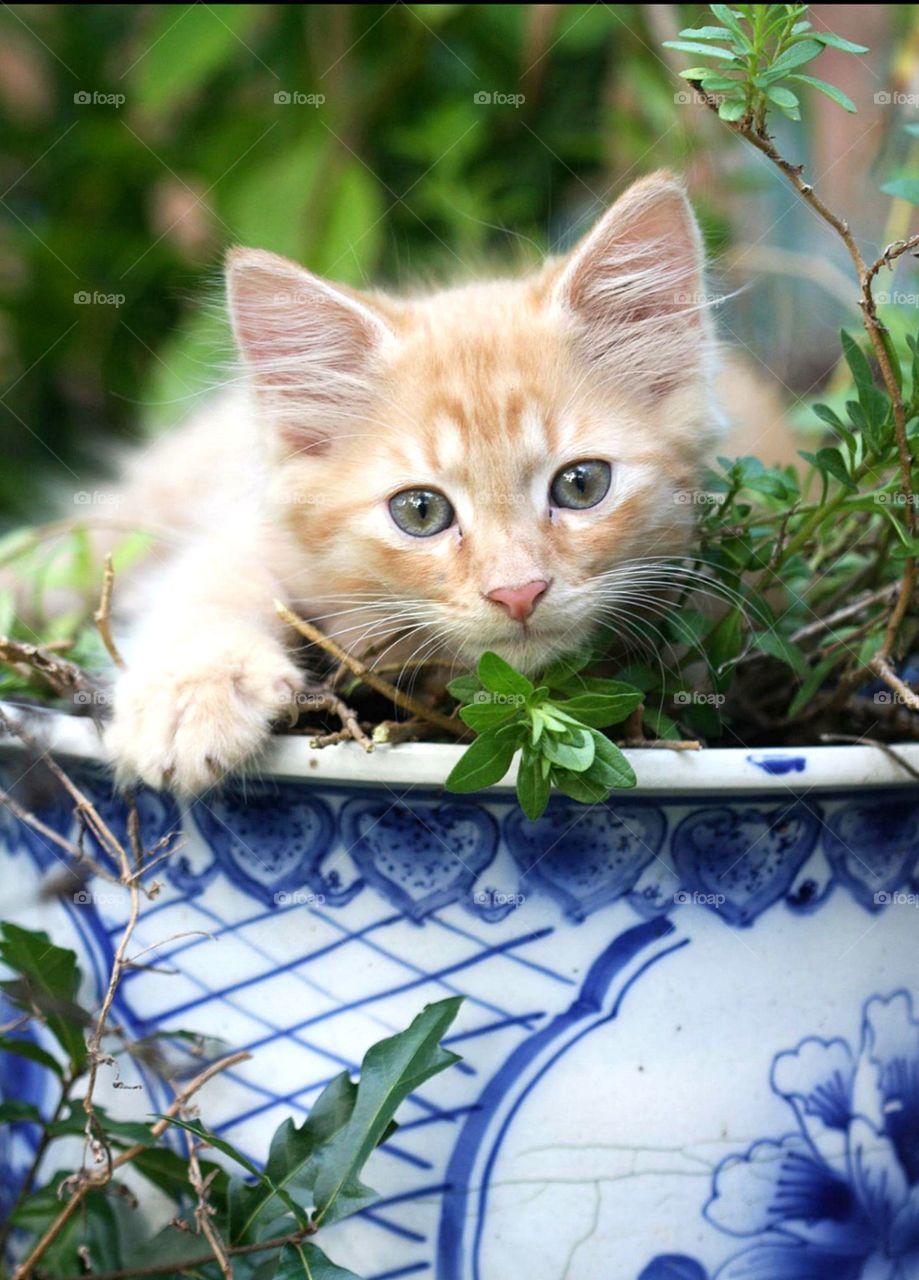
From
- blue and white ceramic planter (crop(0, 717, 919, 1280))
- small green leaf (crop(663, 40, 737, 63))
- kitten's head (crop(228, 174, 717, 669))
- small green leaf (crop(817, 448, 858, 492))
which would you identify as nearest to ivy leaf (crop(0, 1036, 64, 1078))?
blue and white ceramic planter (crop(0, 717, 919, 1280))

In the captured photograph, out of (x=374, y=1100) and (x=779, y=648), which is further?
(x=779, y=648)

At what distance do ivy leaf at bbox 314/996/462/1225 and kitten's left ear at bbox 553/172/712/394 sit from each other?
57 cm

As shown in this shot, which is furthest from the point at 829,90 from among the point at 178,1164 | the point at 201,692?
the point at 178,1164

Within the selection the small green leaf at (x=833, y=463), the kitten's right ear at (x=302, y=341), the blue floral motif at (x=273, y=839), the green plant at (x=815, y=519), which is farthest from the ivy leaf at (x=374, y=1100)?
the kitten's right ear at (x=302, y=341)

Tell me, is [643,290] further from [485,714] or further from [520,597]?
[485,714]

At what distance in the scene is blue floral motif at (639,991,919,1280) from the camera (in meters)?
0.83

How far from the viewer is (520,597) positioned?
2.93ft

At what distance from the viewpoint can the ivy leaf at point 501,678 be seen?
0.77 m

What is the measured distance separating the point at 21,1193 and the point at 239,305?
0.72 m

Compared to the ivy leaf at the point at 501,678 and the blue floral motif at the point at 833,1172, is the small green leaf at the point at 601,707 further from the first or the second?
the blue floral motif at the point at 833,1172

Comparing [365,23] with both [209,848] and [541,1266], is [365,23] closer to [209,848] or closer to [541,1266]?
[209,848]

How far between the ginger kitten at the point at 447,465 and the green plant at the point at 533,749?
0.13m

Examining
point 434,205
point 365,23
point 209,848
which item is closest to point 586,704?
point 209,848

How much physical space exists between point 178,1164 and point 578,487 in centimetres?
57
